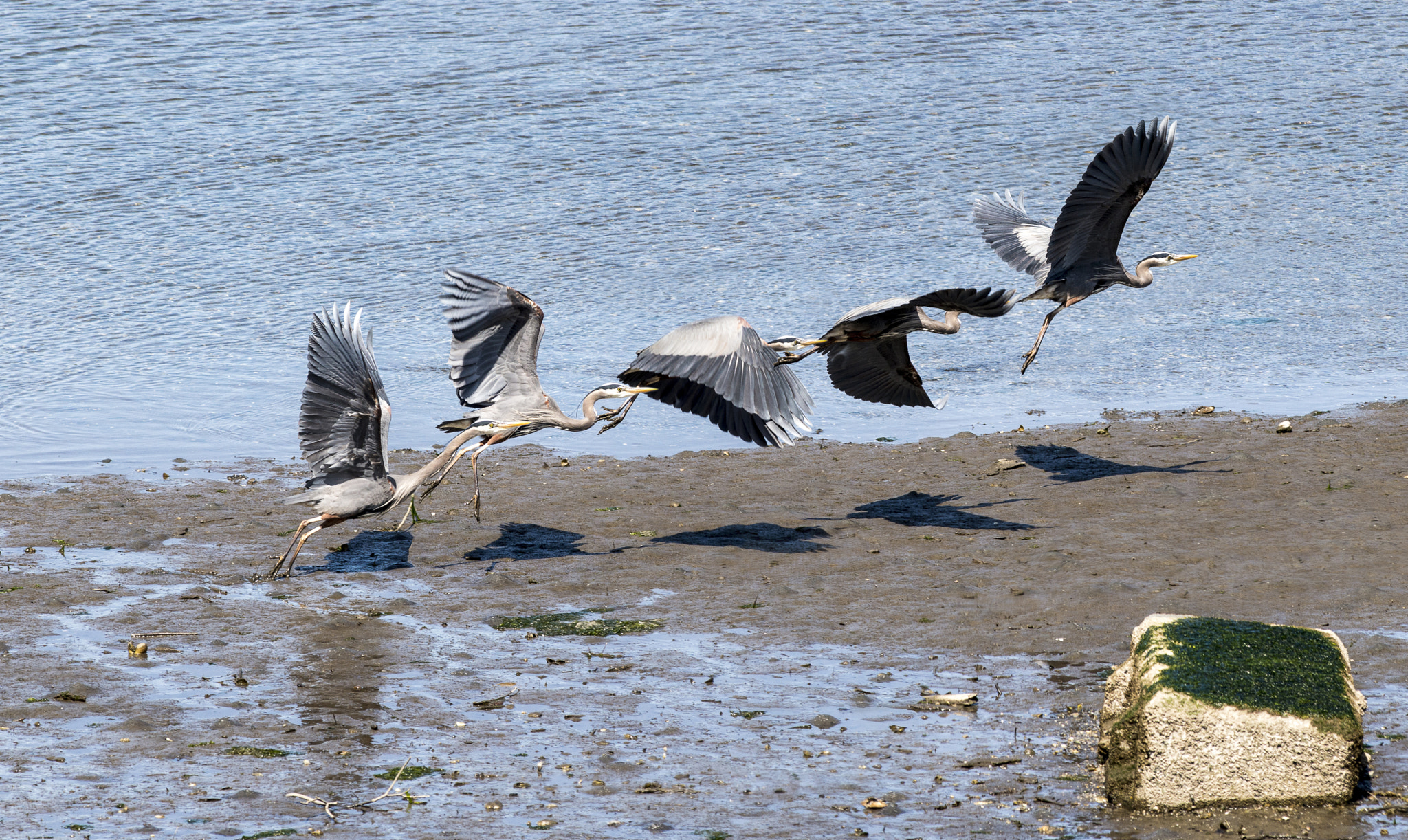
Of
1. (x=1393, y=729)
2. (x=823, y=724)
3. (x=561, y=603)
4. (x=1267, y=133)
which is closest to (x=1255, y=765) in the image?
(x=1393, y=729)

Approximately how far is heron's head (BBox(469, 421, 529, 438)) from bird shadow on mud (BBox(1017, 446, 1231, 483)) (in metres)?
3.43

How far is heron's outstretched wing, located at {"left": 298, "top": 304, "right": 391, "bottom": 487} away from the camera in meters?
7.69

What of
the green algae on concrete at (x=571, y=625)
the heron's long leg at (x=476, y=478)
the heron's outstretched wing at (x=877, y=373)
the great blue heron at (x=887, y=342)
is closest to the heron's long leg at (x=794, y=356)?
the great blue heron at (x=887, y=342)

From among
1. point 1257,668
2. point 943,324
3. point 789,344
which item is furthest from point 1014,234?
point 1257,668

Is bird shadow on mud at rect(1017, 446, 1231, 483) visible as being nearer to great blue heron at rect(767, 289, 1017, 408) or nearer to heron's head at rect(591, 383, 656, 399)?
great blue heron at rect(767, 289, 1017, 408)

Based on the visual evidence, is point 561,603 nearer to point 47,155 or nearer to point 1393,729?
point 1393,729

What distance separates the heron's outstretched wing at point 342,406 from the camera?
7.69 metres

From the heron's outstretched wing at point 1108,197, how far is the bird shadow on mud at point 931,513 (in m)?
2.49

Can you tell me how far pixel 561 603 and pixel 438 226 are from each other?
28.3 feet

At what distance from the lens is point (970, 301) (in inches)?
370

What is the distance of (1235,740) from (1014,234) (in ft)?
25.1

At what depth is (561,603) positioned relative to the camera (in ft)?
24.3

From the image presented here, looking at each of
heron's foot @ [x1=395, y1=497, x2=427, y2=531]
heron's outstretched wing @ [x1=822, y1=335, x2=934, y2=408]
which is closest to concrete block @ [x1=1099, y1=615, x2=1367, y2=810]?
heron's foot @ [x1=395, y1=497, x2=427, y2=531]

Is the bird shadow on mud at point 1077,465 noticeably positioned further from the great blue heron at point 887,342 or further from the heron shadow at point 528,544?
the heron shadow at point 528,544
